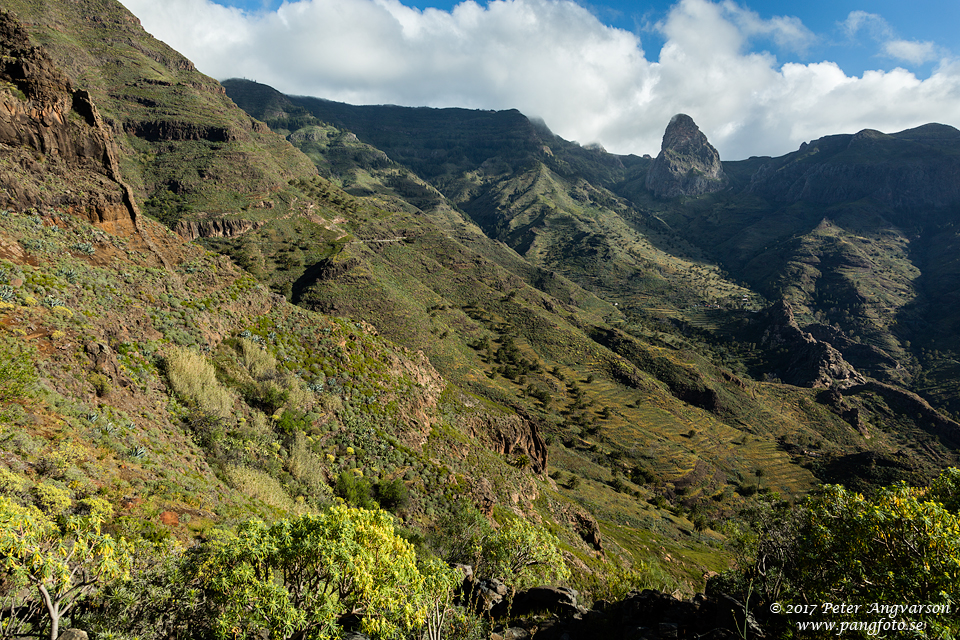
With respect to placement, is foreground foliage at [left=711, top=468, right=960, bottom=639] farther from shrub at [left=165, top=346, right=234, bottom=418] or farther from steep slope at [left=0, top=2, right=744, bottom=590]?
shrub at [left=165, top=346, right=234, bottom=418]

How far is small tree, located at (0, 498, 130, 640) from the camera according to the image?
675cm

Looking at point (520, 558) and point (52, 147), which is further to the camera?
point (52, 147)

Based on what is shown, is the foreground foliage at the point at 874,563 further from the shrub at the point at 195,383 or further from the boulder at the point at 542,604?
the shrub at the point at 195,383

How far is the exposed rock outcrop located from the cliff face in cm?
20314

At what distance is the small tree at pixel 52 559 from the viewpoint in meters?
6.75

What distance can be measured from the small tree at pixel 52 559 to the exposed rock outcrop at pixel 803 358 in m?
201

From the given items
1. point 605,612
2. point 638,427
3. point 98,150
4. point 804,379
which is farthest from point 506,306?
point 804,379

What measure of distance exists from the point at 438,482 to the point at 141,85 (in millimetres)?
168832

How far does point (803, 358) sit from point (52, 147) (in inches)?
8636

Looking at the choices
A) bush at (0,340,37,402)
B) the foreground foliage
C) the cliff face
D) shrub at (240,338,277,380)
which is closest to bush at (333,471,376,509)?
shrub at (240,338,277,380)

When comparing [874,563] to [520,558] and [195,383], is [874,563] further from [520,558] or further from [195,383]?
[195,383]

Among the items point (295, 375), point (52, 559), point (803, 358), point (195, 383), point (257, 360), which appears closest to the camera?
point (52, 559)

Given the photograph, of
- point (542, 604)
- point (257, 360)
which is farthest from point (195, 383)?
point (542, 604)

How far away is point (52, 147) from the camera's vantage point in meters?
30.5
